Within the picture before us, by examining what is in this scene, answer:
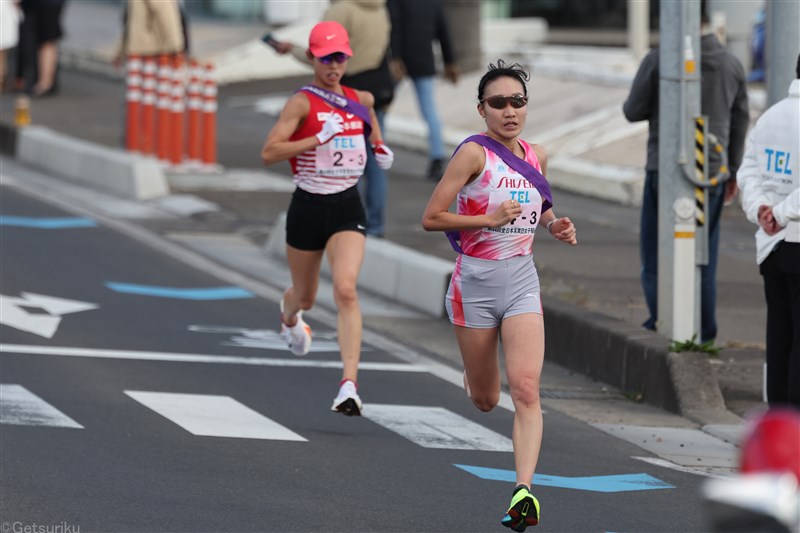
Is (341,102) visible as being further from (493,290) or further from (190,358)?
(493,290)

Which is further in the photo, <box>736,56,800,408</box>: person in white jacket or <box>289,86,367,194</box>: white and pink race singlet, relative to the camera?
<box>289,86,367,194</box>: white and pink race singlet

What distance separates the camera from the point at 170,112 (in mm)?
18328

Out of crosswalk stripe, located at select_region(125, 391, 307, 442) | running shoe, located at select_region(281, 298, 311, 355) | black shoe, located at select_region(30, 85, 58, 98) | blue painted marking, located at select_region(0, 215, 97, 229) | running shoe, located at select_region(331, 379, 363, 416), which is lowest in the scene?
black shoe, located at select_region(30, 85, 58, 98)

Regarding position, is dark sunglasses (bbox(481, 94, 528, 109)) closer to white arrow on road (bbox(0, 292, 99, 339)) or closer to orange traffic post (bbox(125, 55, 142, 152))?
white arrow on road (bbox(0, 292, 99, 339))

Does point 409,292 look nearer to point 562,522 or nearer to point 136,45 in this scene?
point 562,522

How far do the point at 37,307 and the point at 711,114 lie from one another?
4807 millimetres

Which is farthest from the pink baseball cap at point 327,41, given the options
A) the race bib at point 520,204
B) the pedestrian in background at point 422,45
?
the pedestrian in background at point 422,45

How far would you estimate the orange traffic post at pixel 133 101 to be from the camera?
743 inches

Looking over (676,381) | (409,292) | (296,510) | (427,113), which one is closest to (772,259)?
(676,381)

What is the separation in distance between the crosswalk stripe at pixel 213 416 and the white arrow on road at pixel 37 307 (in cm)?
190

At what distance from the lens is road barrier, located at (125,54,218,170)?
59.8 feet

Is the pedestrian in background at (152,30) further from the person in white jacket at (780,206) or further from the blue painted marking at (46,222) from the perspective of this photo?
the person in white jacket at (780,206)

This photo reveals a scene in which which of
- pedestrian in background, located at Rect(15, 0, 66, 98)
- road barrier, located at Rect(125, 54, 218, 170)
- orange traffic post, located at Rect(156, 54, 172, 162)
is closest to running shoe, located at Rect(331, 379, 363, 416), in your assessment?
road barrier, located at Rect(125, 54, 218, 170)

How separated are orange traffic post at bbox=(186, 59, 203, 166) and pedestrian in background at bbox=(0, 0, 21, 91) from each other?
3.25m
